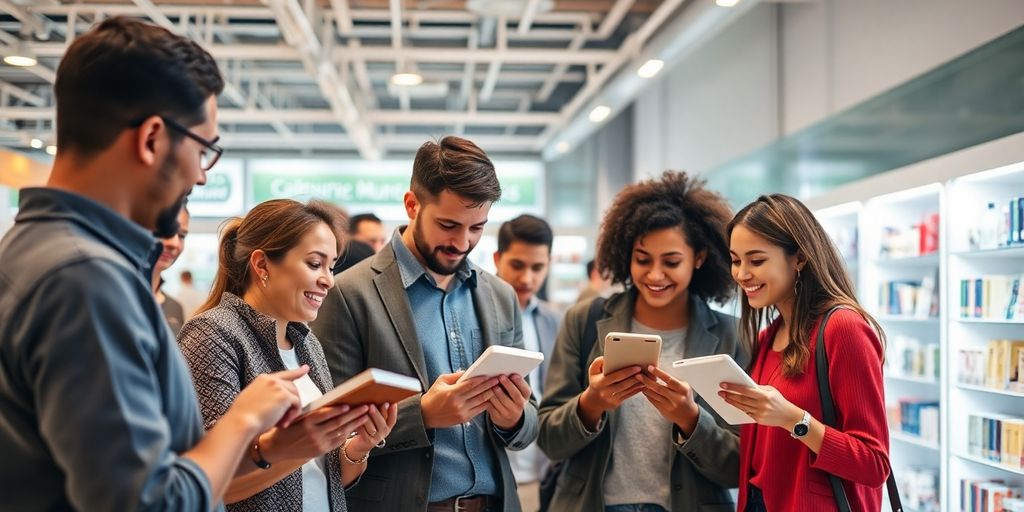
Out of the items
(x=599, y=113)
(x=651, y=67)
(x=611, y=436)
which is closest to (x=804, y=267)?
(x=611, y=436)

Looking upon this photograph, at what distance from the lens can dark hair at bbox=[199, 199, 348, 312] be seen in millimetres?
2502

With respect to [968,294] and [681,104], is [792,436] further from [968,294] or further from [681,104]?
[681,104]

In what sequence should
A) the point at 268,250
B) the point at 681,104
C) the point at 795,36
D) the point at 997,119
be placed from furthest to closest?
1. the point at 681,104
2. the point at 795,36
3. the point at 997,119
4. the point at 268,250

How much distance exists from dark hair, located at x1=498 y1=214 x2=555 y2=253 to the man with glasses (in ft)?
11.9

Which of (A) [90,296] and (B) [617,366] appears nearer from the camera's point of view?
(A) [90,296]

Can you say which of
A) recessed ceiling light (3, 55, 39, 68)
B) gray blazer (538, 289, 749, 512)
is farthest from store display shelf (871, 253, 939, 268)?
recessed ceiling light (3, 55, 39, 68)

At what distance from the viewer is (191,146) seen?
1.47 metres

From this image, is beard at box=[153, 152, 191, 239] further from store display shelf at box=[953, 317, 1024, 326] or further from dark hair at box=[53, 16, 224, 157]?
store display shelf at box=[953, 317, 1024, 326]

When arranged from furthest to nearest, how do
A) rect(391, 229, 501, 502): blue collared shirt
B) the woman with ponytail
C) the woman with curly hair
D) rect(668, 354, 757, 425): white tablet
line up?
1. the woman with curly hair
2. rect(391, 229, 501, 502): blue collared shirt
3. rect(668, 354, 757, 425): white tablet
4. the woman with ponytail

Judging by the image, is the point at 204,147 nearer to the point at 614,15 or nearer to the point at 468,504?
the point at 468,504

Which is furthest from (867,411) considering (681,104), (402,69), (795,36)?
(681,104)

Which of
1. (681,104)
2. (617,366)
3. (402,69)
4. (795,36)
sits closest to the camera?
(617,366)

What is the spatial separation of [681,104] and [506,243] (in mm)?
6479

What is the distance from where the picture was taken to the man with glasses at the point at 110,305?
4.14 ft
